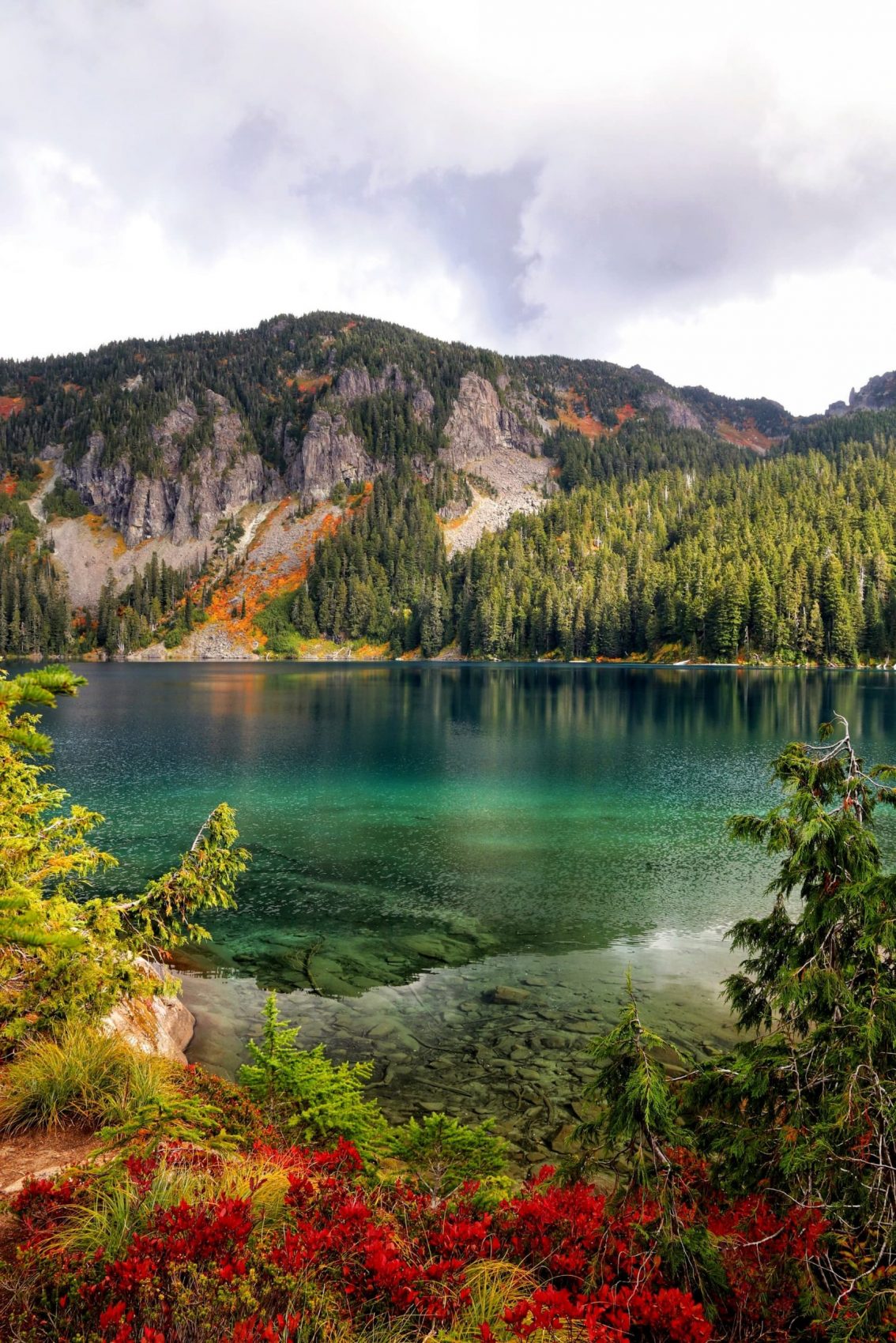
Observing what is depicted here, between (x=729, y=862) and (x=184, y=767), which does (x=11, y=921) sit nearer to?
(x=729, y=862)

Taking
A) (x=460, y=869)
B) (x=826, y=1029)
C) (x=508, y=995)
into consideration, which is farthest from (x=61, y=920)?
(x=460, y=869)

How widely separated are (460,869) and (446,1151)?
16539mm

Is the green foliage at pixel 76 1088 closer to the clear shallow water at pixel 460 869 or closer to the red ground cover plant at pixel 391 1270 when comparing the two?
the red ground cover plant at pixel 391 1270

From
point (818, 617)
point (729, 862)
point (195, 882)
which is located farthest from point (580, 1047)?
point (818, 617)

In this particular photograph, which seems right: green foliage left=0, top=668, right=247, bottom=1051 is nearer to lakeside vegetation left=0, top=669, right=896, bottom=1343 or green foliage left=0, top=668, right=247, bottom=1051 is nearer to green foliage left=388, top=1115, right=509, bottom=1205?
lakeside vegetation left=0, top=669, right=896, bottom=1343

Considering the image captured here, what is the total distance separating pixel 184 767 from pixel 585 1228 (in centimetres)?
4043

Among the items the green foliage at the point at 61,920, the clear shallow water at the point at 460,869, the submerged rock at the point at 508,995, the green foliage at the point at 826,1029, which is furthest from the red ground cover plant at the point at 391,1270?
the submerged rock at the point at 508,995

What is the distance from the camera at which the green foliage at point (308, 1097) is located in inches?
331

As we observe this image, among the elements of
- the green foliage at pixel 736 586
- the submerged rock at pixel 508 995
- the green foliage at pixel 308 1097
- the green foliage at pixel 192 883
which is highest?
the green foliage at pixel 736 586

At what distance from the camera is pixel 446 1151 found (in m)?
8.06

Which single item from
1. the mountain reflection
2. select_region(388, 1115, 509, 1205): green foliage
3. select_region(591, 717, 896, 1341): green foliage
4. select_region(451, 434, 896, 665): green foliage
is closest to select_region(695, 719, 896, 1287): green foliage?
select_region(591, 717, 896, 1341): green foliage

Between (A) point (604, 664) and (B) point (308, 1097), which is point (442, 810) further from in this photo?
(A) point (604, 664)

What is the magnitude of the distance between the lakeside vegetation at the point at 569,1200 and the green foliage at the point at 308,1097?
0.96ft

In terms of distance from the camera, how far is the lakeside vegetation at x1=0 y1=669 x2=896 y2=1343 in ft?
13.2
